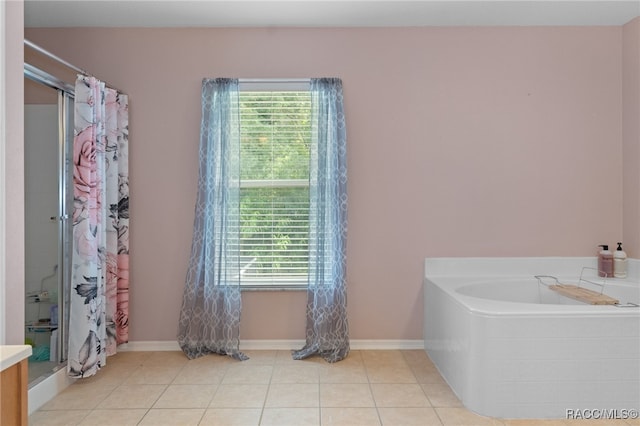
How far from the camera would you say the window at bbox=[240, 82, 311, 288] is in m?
2.84

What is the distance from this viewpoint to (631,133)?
2.75 meters

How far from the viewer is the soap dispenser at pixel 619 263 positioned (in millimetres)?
2719

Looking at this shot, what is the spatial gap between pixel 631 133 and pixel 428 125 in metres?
1.46

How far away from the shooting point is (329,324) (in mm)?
2699

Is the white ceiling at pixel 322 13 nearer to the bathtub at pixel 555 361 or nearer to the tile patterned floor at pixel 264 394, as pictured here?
the bathtub at pixel 555 361

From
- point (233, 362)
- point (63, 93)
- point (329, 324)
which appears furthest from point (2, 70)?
point (329, 324)

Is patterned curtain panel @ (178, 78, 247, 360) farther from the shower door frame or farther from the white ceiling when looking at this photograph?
the shower door frame

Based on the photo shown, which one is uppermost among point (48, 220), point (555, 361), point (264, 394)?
point (48, 220)

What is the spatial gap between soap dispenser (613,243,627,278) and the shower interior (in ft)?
12.3

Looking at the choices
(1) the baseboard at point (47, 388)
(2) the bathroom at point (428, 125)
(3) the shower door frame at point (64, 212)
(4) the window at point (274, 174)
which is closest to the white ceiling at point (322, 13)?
(2) the bathroom at point (428, 125)

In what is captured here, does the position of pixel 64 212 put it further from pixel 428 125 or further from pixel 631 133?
pixel 631 133

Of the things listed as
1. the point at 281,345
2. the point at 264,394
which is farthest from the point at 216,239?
the point at 264,394

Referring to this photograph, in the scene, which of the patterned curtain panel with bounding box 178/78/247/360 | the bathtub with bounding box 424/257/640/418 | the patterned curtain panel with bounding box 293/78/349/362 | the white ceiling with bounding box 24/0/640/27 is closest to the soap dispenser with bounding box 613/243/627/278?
the bathtub with bounding box 424/257/640/418

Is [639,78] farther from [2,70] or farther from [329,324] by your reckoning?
[2,70]
